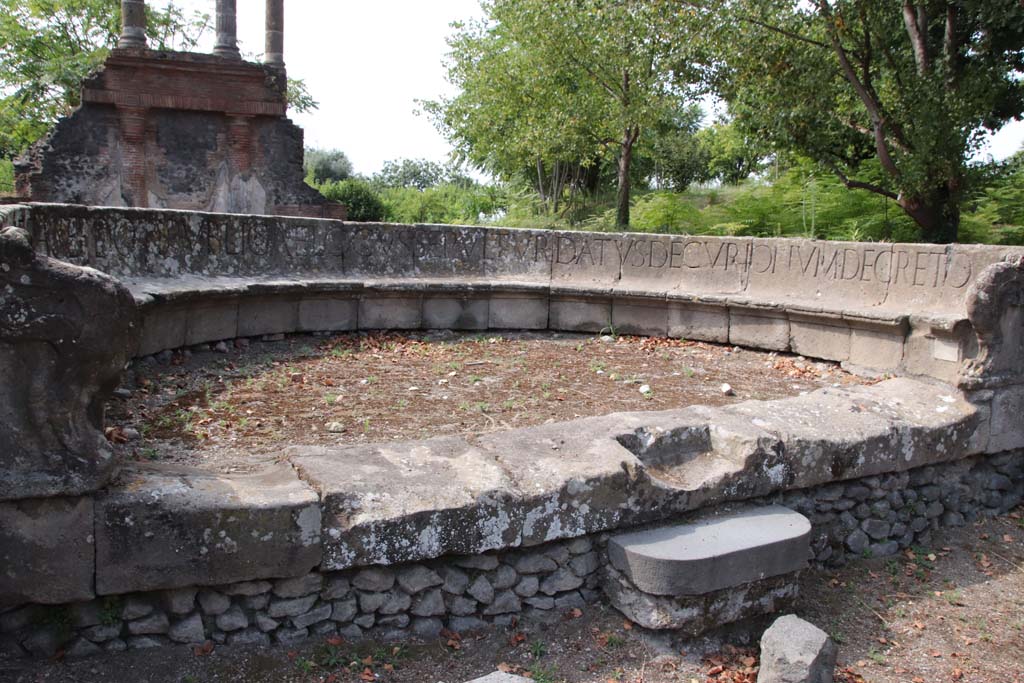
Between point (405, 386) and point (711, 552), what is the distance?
2890mm

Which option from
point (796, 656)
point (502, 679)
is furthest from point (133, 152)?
point (796, 656)

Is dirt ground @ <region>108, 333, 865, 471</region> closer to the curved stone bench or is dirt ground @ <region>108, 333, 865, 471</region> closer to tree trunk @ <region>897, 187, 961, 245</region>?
the curved stone bench

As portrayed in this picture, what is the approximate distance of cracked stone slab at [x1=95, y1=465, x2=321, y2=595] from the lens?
8.63 ft

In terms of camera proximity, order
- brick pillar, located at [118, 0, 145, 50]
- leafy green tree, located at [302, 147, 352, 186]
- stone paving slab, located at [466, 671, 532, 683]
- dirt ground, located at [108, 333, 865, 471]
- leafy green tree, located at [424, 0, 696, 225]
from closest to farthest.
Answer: stone paving slab, located at [466, 671, 532, 683]
dirt ground, located at [108, 333, 865, 471]
leafy green tree, located at [424, 0, 696, 225]
brick pillar, located at [118, 0, 145, 50]
leafy green tree, located at [302, 147, 352, 186]

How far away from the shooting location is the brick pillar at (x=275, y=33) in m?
16.8

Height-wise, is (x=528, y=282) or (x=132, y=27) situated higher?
(x=132, y=27)

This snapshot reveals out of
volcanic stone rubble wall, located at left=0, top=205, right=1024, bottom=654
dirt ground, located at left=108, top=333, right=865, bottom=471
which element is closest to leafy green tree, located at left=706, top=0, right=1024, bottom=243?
volcanic stone rubble wall, located at left=0, top=205, right=1024, bottom=654

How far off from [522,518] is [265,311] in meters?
4.66

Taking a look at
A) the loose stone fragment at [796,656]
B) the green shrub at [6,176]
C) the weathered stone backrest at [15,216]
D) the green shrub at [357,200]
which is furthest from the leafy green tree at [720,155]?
the loose stone fragment at [796,656]

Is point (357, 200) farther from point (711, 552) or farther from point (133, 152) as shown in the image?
point (711, 552)

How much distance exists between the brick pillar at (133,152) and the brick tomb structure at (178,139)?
2 centimetres

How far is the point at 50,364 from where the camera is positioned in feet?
8.41

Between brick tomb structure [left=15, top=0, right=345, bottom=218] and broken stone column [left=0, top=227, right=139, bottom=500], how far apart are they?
44.6 feet

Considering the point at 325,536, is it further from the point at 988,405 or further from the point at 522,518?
the point at 988,405
